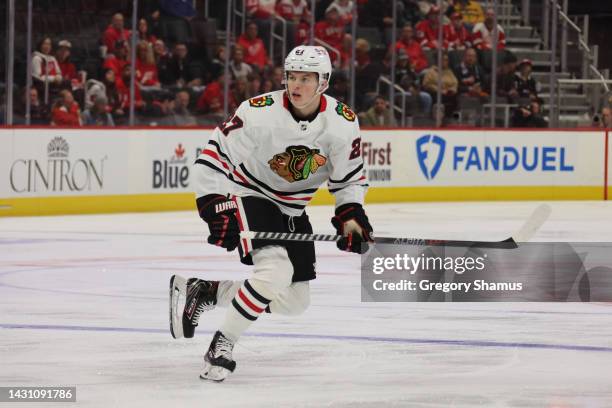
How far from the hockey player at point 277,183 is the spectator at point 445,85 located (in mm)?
10385

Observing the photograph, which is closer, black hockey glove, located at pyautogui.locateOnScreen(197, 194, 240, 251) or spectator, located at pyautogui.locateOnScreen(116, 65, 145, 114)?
black hockey glove, located at pyautogui.locateOnScreen(197, 194, 240, 251)

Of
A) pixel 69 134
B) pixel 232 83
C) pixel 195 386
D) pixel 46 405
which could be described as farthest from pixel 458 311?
pixel 232 83

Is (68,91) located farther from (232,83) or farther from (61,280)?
(61,280)

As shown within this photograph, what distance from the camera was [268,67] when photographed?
14461 millimetres

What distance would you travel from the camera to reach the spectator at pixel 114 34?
43.7 feet

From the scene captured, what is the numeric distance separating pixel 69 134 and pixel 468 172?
4.93m

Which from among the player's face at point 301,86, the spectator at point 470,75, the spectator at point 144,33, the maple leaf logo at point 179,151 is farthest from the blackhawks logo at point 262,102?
the spectator at point 470,75

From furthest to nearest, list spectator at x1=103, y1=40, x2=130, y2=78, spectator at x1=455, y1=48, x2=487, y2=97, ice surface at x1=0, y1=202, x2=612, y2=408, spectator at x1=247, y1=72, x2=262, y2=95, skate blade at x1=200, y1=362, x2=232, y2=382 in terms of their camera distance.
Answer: spectator at x1=455, y1=48, x2=487, y2=97 → spectator at x1=247, y1=72, x2=262, y2=95 → spectator at x1=103, y1=40, x2=130, y2=78 → skate blade at x1=200, y1=362, x2=232, y2=382 → ice surface at x1=0, y1=202, x2=612, y2=408

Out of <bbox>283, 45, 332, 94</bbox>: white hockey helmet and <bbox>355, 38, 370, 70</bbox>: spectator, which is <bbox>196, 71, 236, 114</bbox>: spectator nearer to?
<bbox>355, 38, 370, 70</bbox>: spectator

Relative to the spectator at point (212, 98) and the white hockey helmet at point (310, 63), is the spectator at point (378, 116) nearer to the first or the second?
the spectator at point (212, 98)

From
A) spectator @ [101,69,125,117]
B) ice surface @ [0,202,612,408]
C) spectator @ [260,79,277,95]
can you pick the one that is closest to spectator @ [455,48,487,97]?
spectator @ [260,79,277,95]

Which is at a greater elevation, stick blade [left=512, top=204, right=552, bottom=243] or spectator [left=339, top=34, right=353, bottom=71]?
spectator [left=339, top=34, right=353, bottom=71]

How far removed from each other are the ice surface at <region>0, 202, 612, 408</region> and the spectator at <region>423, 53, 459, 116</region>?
6233mm

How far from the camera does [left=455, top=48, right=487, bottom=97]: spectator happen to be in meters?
15.7
